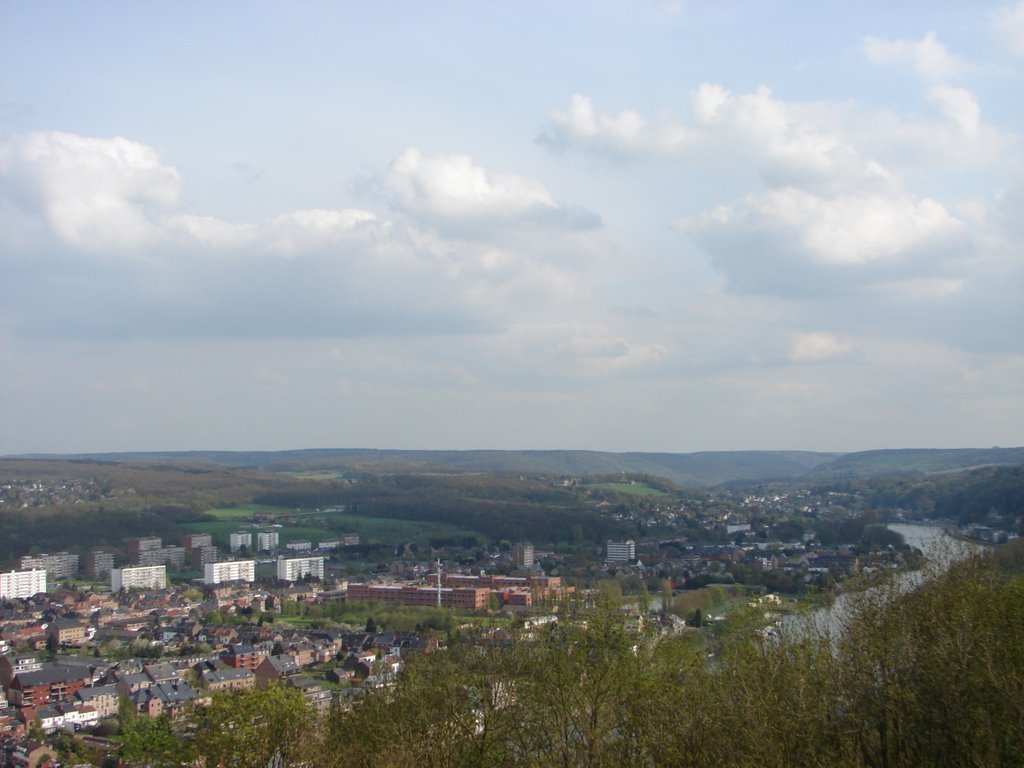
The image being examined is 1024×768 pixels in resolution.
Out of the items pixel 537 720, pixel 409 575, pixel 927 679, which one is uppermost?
pixel 927 679

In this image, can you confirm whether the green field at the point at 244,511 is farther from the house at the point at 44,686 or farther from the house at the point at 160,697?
the house at the point at 160,697

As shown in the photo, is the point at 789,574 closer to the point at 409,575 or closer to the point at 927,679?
the point at 409,575

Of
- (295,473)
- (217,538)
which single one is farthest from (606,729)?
(295,473)

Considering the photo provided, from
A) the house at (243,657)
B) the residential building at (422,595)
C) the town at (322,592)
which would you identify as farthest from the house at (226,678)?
the residential building at (422,595)

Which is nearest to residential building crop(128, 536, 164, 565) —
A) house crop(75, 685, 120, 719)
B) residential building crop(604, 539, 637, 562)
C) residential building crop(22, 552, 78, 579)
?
residential building crop(22, 552, 78, 579)

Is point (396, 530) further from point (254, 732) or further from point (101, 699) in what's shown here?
point (254, 732)

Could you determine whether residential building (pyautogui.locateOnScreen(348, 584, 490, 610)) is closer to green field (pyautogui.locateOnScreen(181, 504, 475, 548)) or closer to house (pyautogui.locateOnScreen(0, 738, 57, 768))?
green field (pyautogui.locateOnScreen(181, 504, 475, 548))
